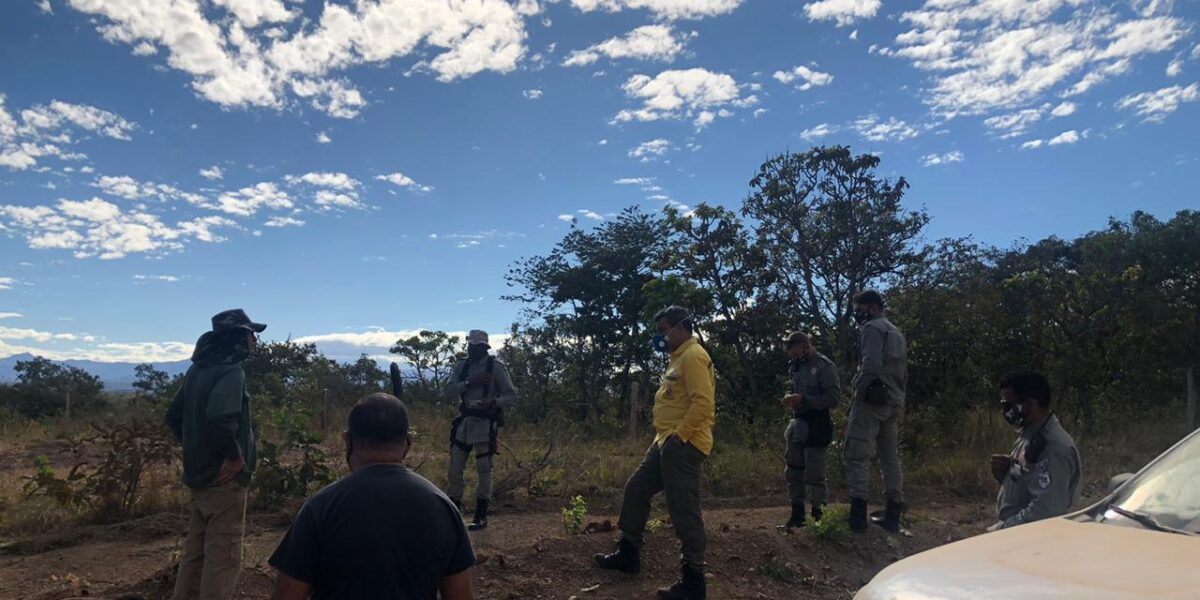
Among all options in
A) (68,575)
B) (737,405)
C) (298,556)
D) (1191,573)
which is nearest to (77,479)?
(68,575)

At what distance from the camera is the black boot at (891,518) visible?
6477mm

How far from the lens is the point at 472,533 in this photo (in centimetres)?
677

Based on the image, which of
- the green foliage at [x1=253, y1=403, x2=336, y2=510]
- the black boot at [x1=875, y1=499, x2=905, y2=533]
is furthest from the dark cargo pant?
the green foliage at [x1=253, y1=403, x2=336, y2=510]

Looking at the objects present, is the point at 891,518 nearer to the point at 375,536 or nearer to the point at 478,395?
the point at 478,395

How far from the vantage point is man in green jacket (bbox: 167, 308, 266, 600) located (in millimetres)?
4273

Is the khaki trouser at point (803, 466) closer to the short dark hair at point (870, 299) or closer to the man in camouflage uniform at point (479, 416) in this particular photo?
the short dark hair at point (870, 299)

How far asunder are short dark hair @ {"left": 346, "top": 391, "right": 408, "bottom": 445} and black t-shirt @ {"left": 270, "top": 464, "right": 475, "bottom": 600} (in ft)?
0.32

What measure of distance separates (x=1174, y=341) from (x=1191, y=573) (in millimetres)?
12514

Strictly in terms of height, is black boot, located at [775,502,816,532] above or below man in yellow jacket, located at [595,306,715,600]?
below

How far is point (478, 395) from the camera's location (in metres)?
6.85

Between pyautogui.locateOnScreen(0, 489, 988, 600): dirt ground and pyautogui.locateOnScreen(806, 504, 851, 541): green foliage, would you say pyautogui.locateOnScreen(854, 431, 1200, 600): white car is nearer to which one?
pyautogui.locateOnScreen(0, 489, 988, 600): dirt ground

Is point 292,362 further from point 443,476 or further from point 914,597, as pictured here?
point 914,597

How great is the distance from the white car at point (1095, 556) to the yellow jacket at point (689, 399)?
2213 millimetres

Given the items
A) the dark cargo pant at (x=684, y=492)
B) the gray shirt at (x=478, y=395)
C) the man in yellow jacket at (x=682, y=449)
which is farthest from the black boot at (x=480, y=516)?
the dark cargo pant at (x=684, y=492)
